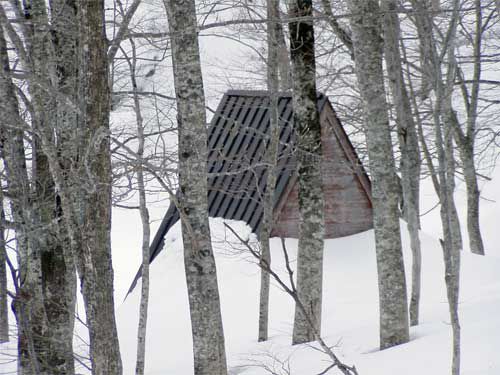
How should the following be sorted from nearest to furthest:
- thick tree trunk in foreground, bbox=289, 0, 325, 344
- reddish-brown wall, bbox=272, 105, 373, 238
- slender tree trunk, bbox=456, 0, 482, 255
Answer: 1. thick tree trunk in foreground, bbox=289, 0, 325, 344
2. reddish-brown wall, bbox=272, 105, 373, 238
3. slender tree trunk, bbox=456, 0, 482, 255

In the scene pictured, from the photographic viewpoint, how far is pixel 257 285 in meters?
15.7

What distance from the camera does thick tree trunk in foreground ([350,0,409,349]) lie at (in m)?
9.84

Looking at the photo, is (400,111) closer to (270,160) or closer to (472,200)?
(270,160)

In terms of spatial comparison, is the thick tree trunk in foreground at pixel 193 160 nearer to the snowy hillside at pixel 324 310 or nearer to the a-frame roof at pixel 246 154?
the snowy hillside at pixel 324 310

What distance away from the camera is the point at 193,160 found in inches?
303

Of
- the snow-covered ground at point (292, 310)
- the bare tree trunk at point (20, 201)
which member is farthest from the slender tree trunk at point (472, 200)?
the bare tree trunk at point (20, 201)

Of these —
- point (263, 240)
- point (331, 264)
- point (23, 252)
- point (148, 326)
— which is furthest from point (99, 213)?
point (331, 264)

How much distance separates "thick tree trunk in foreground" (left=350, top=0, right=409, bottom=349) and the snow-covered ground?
0.40 meters

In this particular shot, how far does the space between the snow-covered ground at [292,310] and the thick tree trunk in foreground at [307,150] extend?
1.16m

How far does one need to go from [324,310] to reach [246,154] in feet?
10.9

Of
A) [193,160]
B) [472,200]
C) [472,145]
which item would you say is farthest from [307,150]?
[472,200]

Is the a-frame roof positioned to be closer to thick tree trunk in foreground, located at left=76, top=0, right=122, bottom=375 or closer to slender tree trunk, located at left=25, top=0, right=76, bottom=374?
slender tree trunk, located at left=25, top=0, right=76, bottom=374

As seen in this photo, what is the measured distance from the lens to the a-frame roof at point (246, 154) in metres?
15.9

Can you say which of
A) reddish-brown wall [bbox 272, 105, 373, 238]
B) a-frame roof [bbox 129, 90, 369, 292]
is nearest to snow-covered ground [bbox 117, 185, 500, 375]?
reddish-brown wall [bbox 272, 105, 373, 238]
